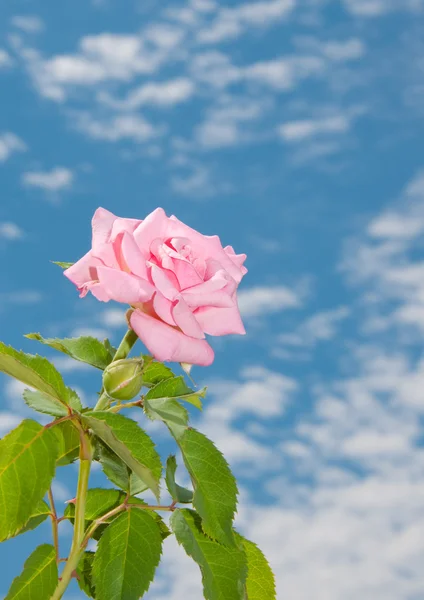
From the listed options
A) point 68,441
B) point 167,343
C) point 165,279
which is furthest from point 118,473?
point 165,279

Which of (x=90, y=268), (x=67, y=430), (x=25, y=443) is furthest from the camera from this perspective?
(x=67, y=430)

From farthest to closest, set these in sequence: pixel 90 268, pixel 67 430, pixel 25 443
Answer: pixel 67 430, pixel 90 268, pixel 25 443

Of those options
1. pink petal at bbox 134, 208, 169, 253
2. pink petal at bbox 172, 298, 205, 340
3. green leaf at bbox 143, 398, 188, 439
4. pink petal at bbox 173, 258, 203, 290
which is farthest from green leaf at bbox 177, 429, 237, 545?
pink petal at bbox 134, 208, 169, 253

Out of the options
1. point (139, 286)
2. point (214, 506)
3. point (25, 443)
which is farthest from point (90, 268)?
point (214, 506)

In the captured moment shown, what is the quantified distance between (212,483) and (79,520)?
351mm

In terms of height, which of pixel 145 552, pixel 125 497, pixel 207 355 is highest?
pixel 207 355

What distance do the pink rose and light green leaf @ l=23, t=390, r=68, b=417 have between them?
0.27m

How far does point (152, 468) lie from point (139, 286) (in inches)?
16.5

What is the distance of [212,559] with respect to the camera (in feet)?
6.50

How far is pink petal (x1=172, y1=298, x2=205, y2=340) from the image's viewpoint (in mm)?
1785

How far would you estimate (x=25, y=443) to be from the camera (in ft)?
5.80

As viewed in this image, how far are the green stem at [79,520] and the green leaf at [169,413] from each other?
6.8 inches

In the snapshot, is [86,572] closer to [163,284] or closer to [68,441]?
[68,441]

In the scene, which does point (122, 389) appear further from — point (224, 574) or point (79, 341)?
point (224, 574)
